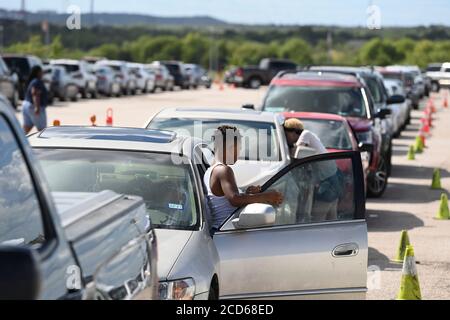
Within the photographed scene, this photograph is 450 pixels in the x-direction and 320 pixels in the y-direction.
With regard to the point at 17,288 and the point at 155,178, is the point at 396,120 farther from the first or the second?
the point at 17,288

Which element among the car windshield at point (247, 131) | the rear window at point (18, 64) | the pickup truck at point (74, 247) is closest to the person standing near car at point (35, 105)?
the car windshield at point (247, 131)

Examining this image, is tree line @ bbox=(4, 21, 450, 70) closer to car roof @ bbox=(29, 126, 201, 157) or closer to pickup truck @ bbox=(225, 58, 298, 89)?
A: pickup truck @ bbox=(225, 58, 298, 89)

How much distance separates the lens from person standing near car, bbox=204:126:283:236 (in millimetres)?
7645

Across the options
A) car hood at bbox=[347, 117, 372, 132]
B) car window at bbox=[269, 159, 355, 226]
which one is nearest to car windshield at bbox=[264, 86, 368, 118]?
car hood at bbox=[347, 117, 372, 132]

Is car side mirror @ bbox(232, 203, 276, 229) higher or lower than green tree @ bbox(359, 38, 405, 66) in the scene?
higher

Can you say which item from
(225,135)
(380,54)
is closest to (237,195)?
(225,135)

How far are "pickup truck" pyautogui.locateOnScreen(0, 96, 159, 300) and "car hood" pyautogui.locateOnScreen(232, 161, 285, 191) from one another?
5.94 meters

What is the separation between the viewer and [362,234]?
7.72m

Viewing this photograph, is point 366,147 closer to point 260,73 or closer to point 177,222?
point 177,222

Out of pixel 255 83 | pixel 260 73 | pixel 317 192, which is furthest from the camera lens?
pixel 255 83

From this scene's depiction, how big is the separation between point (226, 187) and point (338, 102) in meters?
11.3

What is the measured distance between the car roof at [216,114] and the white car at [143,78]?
48.2 m

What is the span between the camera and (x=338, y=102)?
1888cm
